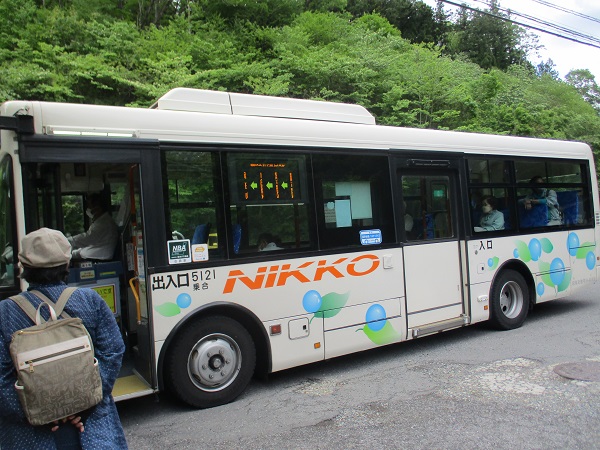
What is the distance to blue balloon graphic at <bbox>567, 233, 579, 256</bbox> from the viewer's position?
28.3ft

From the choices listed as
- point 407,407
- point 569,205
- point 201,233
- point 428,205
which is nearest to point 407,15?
point 569,205

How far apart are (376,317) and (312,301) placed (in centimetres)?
98

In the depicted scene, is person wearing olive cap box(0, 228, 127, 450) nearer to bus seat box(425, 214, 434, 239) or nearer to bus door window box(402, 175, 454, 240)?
bus door window box(402, 175, 454, 240)

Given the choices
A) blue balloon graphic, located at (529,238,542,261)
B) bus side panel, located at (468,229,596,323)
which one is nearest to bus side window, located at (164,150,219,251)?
bus side panel, located at (468,229,596,323)

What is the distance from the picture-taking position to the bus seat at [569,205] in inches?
342

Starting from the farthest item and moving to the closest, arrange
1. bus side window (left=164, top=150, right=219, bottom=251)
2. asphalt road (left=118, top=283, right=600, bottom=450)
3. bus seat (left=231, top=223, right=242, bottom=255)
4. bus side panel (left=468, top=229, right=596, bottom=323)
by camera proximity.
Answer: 1. bus side panel (left=468, top=229, right=596, bottom=323)
2. bus seat (left=231, top=223, right=242, bottom=255)
3. bus side window (left=164, top=150, right=219, bottom=251)
4. asphalt road (left=118, top=283, right=600, bottom=450)

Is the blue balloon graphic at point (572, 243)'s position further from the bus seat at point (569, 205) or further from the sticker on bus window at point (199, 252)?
the sticker on bus window at point (199, 252)

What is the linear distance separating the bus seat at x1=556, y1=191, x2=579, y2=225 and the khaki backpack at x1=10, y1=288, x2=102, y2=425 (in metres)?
8.31

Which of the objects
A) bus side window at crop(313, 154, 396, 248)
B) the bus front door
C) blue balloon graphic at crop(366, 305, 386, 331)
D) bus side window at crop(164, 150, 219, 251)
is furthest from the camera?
the bus front door

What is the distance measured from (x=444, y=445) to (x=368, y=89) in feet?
50.9

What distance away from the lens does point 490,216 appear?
24.8 ft

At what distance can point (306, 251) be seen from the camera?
18.5 feet

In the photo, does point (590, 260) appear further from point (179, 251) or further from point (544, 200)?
point (179, 251)

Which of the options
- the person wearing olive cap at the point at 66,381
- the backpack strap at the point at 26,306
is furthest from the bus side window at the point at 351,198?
the backpack strap at the point at 26,306
